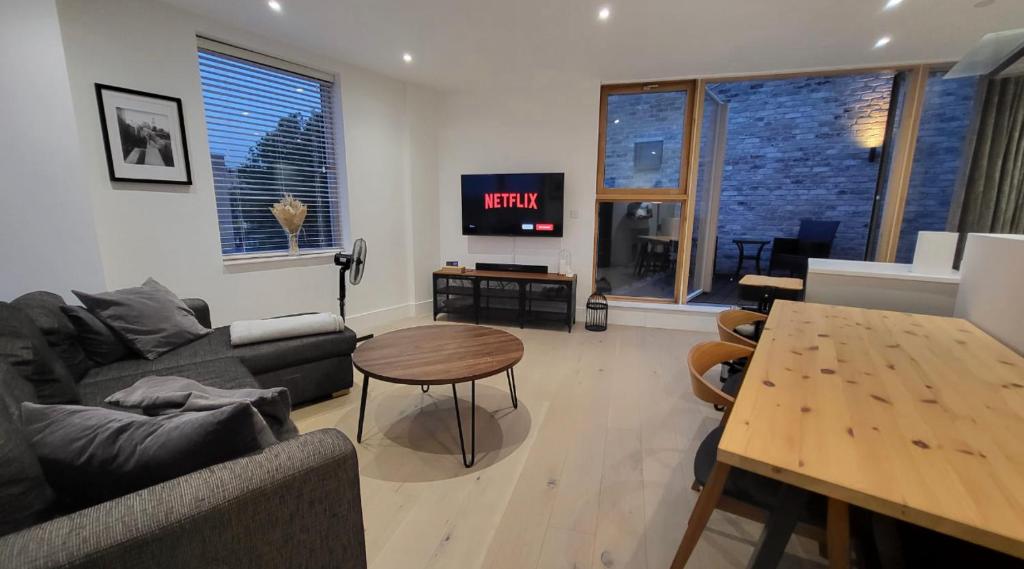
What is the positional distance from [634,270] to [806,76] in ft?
8.13

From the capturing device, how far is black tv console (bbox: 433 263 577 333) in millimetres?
4371

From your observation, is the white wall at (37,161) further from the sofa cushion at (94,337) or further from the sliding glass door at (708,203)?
the sliding glass door at (708,203)

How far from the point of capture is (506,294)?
4512mm

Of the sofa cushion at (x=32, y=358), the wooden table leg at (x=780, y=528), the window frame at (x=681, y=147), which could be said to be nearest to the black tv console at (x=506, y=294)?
the window frame at (x=681, y=147)

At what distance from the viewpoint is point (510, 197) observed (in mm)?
4559

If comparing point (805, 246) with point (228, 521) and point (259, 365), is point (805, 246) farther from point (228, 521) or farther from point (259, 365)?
point (228, 521)

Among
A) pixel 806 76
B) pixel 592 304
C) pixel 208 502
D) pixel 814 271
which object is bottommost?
pixel 592 304

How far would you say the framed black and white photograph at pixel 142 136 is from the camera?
2.62 meters

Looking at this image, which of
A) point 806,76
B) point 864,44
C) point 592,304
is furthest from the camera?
point 592,304

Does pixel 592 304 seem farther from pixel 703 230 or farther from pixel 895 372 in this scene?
pixel 895 372

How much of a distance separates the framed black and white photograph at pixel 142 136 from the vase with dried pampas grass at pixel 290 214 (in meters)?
0.63

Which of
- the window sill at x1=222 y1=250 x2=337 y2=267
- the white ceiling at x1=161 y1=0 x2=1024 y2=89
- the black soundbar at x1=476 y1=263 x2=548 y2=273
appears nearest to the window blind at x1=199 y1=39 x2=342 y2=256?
the window sill at x1=222 y1=250 x2=337 y2=267

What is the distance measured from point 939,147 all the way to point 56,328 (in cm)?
656

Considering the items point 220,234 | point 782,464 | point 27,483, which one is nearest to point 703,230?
point 782,464
